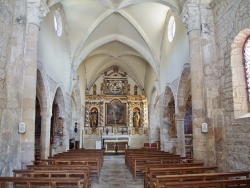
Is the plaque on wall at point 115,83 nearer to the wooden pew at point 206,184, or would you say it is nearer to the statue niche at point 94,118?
the statue niche at point 94,118

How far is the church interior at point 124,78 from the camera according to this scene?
300 inches

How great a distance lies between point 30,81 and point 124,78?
19.5 meters

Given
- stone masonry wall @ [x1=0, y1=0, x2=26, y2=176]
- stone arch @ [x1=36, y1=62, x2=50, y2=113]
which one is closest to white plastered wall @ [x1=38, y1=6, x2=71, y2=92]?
stone arch @ [x1=36, y1=62, x2=50, y2=113]

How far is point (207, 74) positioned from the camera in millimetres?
8945

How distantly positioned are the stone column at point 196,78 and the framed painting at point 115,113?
698 inches

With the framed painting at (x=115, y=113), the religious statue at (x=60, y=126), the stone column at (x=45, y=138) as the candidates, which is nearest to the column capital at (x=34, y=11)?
the stone column at (x=45, y=138)

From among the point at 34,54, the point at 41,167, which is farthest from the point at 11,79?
the point at 41,167

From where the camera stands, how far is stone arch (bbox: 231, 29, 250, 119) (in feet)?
25.1

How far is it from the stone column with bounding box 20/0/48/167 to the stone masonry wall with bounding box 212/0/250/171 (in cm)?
611

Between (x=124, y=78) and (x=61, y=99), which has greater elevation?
(x=124, y=78)

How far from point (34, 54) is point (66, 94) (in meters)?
9.07

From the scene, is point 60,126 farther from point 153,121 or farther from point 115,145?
point 153,121

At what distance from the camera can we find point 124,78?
27.7 meters

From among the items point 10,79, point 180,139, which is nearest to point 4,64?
point 10,79
